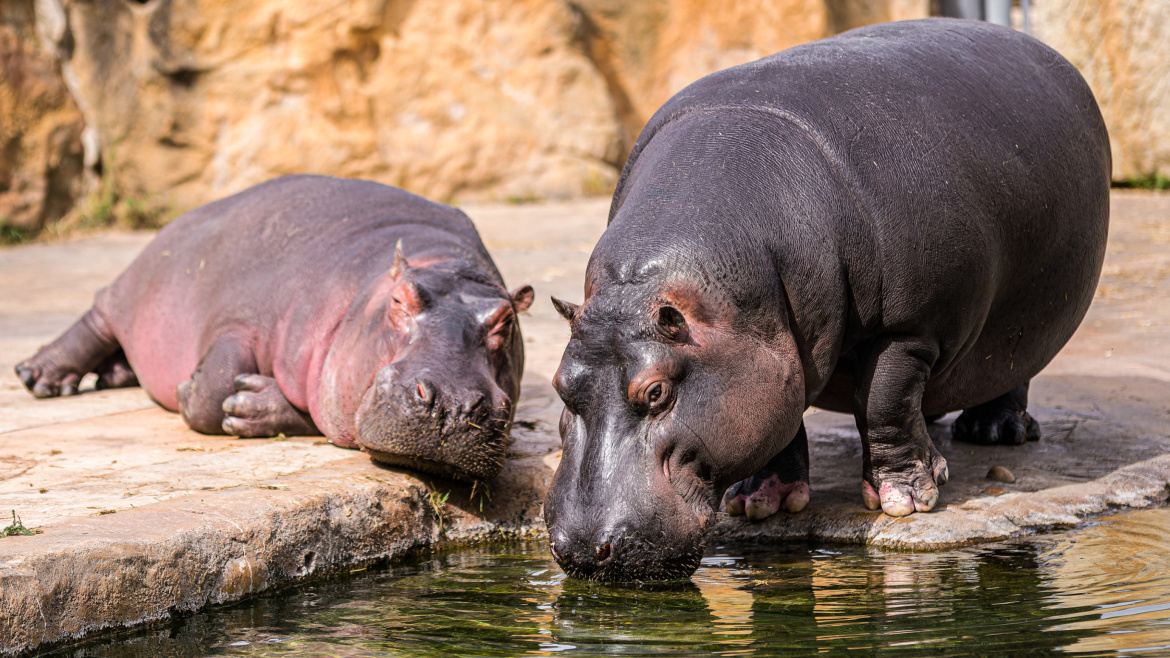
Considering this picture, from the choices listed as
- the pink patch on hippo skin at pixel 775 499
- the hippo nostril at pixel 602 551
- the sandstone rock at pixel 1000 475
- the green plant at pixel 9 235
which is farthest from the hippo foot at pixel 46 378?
the green plant at pixel 9 235

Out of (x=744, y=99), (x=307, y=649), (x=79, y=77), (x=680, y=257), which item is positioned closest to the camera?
(x=307, y=649)

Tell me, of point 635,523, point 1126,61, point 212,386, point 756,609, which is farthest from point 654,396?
point 1126,61

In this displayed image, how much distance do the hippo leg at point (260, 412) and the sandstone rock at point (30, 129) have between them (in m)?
9.23

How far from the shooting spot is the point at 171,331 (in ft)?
19.6

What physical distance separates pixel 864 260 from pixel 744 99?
0.72 metres

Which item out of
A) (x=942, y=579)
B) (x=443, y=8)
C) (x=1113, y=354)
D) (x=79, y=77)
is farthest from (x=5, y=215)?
(x=942, y=579)

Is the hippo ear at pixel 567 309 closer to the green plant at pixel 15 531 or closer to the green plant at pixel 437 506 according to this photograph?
the green plant at pixel 437 506

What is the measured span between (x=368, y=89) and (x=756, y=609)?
12300 millimetres

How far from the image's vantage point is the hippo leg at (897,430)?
12.9 feet

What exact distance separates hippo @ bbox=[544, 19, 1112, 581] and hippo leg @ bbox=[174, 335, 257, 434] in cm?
199

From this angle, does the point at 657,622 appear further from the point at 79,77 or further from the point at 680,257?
the point at 79,77

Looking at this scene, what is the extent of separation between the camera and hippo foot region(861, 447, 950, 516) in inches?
160

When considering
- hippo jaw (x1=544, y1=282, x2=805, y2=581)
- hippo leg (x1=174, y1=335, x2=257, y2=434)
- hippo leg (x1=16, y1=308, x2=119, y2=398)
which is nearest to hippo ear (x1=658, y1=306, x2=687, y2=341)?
hippo jaw (x1=544, y1=282, x2=805, y2=581)

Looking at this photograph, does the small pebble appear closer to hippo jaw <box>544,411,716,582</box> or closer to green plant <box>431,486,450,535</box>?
hippo jaw <box>544,411,716,582</box>
